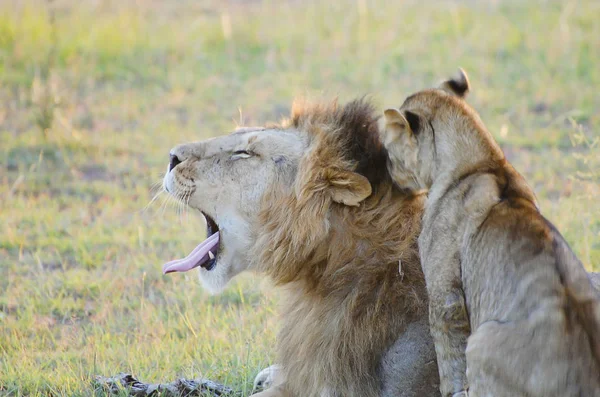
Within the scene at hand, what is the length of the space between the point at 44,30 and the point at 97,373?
534 centimetres

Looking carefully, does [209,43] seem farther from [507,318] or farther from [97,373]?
[507,318]

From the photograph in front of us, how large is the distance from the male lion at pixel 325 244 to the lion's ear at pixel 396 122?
6.3 inches

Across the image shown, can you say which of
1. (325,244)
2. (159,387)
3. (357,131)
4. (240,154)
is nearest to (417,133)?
(357,131)

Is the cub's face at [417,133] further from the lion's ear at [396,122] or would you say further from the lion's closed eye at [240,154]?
the lion's closed eye at [240,154]

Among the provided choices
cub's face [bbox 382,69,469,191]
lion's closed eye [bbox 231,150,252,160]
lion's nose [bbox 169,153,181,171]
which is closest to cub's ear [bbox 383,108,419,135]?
cub's face [bbox 382,69,469,191]

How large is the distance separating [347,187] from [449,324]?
613mm

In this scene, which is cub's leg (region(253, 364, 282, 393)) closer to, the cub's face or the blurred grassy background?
the blurred grassy background

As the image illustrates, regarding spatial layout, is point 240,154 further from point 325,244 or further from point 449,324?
point 449,324

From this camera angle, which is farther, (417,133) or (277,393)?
(277,393)

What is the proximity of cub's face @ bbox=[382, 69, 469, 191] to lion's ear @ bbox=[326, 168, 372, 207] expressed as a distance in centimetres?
11

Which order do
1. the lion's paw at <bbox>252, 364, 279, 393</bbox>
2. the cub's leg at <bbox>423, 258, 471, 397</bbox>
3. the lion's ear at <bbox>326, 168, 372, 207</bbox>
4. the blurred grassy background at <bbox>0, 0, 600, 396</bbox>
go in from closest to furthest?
the cub's leg at <bbox>423, 258, 471, 397</bbox> → the lion's ear at <bbox>326, 168, 372, 207</bbox> → the lion's paw at <bbox>252, 364, 279, 393</bbox> → the blurred grassy background at <bbox>0, 0, 600, 396</bbox>

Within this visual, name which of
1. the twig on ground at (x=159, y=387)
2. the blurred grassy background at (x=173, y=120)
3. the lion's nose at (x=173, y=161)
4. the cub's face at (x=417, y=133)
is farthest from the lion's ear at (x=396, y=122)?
the twig on ground at (x=159, y=387)

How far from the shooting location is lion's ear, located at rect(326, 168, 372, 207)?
3.02m

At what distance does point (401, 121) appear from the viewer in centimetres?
293
